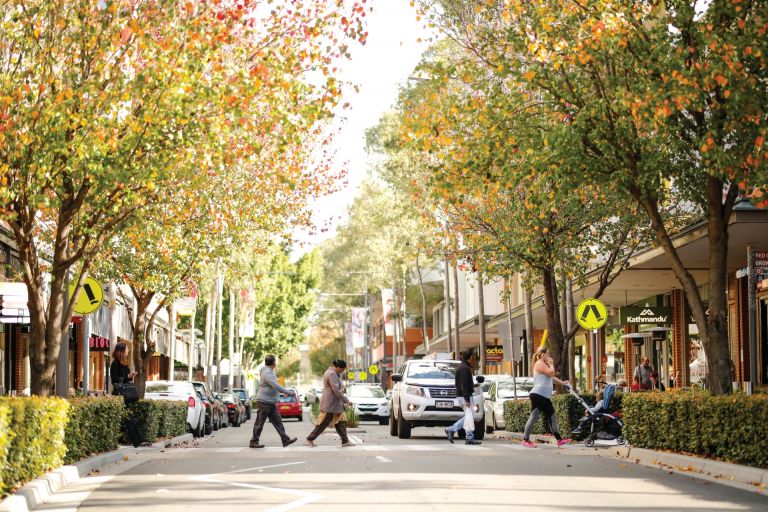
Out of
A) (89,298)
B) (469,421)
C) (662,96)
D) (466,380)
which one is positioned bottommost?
(469,421)

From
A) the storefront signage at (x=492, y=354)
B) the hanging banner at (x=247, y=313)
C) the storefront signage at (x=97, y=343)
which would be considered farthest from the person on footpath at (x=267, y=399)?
the hanging banner at (x=247, y=313)

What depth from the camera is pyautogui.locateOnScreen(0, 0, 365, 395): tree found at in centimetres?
1666

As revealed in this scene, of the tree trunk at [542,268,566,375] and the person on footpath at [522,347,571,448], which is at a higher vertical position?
the tree trunk at [542,268,566,375]

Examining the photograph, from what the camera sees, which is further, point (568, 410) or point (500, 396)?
point (500, 396)

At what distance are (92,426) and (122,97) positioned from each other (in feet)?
15.9

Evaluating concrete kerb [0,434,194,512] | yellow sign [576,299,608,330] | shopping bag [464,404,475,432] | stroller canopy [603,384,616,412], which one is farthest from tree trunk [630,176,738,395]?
concrete kerb [0,434,194,512]

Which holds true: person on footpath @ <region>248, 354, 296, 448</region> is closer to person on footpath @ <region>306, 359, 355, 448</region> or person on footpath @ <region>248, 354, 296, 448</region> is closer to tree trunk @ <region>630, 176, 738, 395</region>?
person on footpath @ <region>306, 359, 355, 448</region>

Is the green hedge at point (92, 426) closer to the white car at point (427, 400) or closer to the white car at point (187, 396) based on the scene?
the white car at point (427, 400)

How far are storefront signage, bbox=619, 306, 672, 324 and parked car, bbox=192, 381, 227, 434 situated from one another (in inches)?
477

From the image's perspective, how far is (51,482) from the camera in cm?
1388

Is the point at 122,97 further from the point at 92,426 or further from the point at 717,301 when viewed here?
the point at 717,301

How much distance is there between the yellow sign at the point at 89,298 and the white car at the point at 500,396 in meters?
14.5

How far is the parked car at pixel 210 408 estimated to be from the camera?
36.1 m

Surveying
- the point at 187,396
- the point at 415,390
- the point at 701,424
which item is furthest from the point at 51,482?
the point at 187,396
